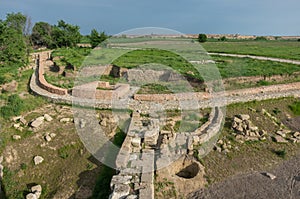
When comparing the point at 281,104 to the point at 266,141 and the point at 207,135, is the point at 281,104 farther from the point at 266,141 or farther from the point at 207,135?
the point at 207,135

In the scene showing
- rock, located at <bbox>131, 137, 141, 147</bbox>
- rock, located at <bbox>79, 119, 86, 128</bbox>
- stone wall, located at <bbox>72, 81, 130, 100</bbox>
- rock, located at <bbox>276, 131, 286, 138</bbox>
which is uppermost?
stone wall, located at <bbox>72, 81, 130, 100</bbox>

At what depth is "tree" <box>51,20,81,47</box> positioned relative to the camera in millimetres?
37531

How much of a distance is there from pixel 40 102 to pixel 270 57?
2828 cm

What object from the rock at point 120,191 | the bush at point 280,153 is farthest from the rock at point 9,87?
the bush at point 280,153

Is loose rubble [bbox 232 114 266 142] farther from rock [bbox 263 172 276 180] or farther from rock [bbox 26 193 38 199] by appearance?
rock [bbox 26 193 38 199]

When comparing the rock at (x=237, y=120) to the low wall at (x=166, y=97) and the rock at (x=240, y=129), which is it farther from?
the low wall at (x=166, y=97)

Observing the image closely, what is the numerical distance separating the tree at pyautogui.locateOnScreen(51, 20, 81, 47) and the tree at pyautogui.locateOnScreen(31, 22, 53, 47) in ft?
12.3

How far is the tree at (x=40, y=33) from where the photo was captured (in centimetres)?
4225

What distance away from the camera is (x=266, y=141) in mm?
11039

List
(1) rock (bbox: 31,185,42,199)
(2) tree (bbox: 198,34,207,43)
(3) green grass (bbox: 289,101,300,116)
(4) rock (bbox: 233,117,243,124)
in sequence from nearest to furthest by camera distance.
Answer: (1) rock (bbox: 31,185,42,199) < (4) rock (bbox: 233,117,243,124) < (3) green grass (bbox: 289,101,300,116) < (2) tree (bbox: 198,34,207,43)

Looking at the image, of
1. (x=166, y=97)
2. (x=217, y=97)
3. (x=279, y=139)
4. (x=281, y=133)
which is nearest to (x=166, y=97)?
(x=166, y=97)

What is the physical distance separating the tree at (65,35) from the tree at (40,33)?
3.75m

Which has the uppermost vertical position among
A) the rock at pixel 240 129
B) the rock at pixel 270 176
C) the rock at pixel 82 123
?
the rock at pixel 82 123

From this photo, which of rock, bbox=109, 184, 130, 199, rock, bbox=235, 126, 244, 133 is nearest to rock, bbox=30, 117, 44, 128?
rock, bbox=109, 184, 130, 199
